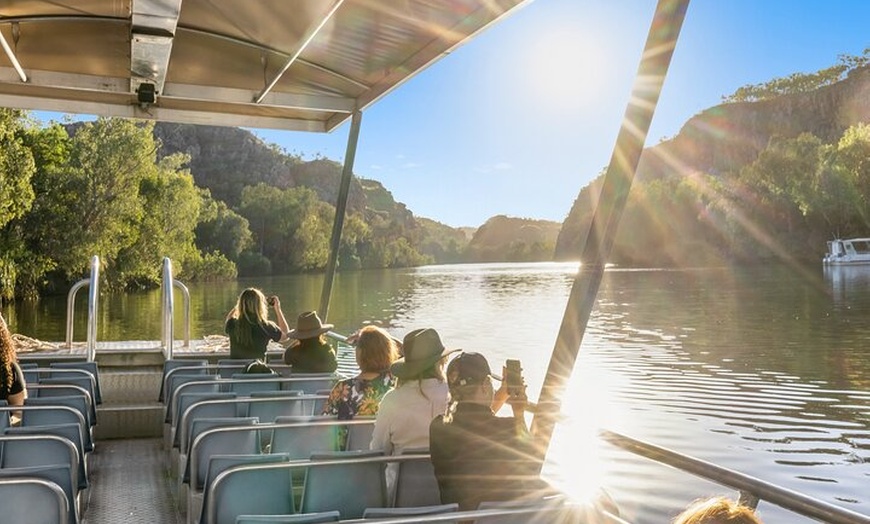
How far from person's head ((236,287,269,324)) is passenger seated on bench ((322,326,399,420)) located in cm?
213

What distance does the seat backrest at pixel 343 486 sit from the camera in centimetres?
295

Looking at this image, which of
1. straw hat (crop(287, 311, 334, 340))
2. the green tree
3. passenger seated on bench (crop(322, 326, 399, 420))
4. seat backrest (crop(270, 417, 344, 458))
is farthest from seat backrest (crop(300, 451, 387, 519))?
the green tree

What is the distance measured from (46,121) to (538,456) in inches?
1486

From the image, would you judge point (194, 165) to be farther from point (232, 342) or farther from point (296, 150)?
point (232, 342)

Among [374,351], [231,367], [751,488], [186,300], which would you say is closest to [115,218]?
[186,300]

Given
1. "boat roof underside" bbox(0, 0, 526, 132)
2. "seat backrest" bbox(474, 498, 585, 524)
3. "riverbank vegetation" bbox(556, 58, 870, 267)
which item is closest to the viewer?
"seat backrest" bbox(474, 498, 585, 524)

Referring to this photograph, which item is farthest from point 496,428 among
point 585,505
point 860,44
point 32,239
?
point 860,44

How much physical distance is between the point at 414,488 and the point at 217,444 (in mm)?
1029

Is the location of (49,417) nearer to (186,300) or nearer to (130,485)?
(130,485)

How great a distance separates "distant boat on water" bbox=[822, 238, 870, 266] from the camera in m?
66.8

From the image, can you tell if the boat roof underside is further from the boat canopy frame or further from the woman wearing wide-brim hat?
the woman wearing wide-brim hat

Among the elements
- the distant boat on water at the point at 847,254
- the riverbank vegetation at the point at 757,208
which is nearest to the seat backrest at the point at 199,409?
the riverbank vegetation at the point at 757,208

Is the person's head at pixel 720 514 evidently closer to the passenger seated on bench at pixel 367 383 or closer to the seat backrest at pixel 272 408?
the passenger seated on bench at pixel 367 383

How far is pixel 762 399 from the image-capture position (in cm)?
1480
